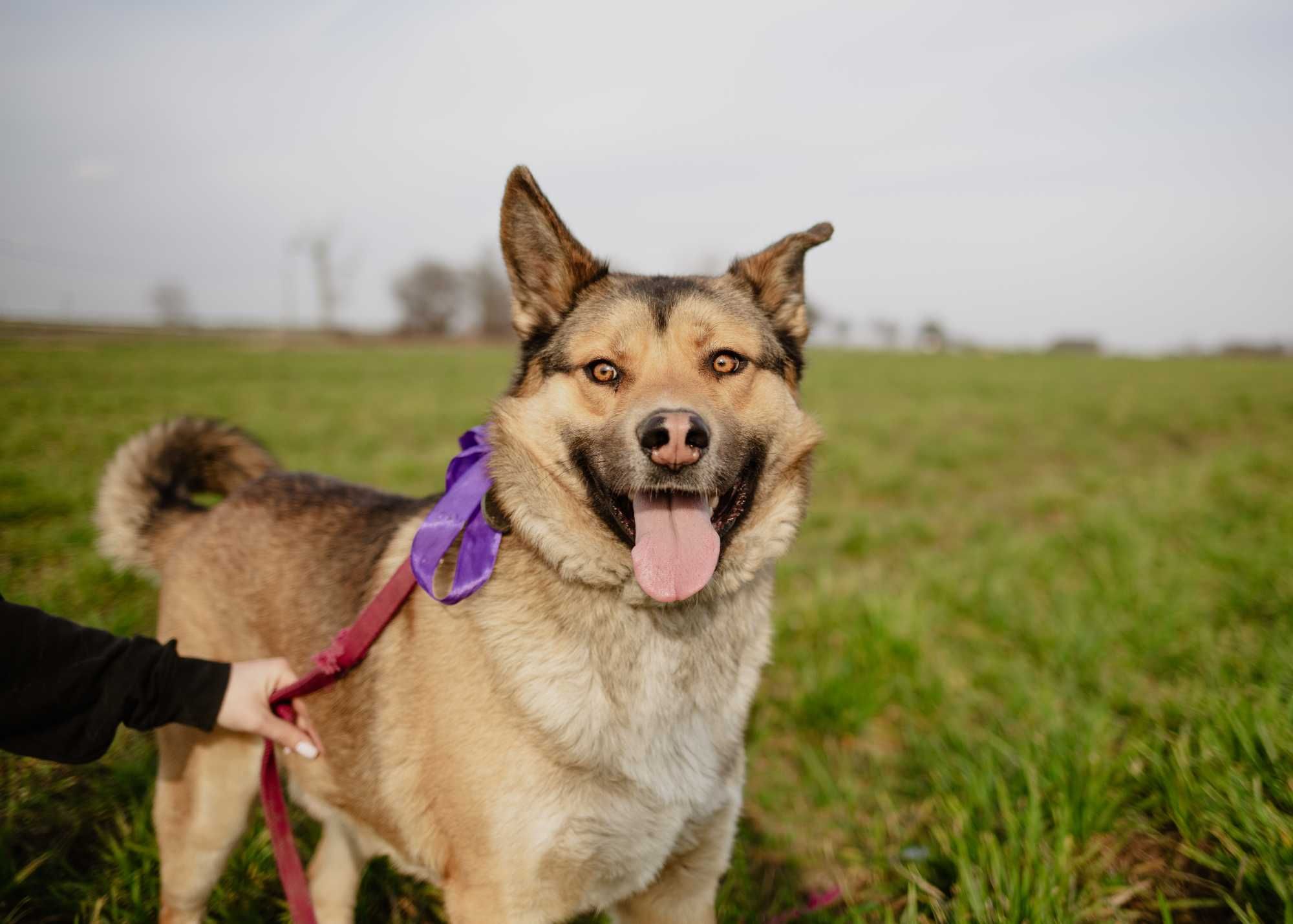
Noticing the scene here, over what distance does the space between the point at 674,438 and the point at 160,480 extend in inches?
101

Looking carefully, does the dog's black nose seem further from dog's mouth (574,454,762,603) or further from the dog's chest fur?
the dog's chest fur

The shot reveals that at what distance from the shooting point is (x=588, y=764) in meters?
2.00

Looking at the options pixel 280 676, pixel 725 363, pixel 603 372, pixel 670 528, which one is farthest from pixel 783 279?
pixel 280 676

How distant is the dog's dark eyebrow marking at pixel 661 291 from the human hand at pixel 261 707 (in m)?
1.80

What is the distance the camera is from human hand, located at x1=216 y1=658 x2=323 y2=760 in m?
2.27

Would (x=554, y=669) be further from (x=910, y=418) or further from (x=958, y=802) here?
(x=910, y=418)

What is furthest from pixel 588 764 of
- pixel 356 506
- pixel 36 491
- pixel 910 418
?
pixel 910 418

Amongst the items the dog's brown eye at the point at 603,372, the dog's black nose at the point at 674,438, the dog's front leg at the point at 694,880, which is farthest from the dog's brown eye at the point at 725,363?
the dog's front leg at the point at 694,880

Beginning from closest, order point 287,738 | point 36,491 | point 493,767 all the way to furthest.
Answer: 1. point 493,767
2. point 287,738
3. point 36,491

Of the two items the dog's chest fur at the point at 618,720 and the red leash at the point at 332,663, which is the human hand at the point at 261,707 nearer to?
the red leash at the point at 332,663

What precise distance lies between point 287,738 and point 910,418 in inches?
635

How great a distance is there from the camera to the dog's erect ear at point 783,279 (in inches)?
109

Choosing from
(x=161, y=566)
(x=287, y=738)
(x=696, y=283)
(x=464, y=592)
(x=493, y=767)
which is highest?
(x=696, y=283)

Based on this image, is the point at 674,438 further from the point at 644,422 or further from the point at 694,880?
the point at 694,880
